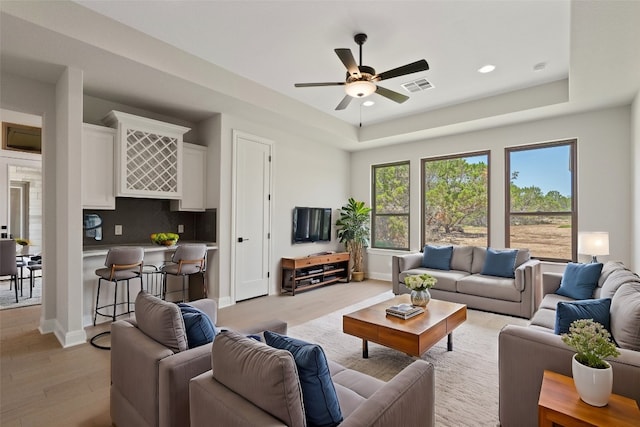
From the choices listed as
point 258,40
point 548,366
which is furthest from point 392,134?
point 548,366

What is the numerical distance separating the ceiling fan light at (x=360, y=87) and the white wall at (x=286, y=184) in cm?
235

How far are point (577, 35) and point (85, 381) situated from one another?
4.99m

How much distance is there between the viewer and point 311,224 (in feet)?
21.0

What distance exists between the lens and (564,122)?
16.1 feet

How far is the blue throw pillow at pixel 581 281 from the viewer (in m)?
3.32

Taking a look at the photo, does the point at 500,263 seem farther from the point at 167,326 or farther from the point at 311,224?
the point at 167,326

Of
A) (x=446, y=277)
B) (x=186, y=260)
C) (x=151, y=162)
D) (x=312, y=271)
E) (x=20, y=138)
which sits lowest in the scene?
(x=312, y=271)

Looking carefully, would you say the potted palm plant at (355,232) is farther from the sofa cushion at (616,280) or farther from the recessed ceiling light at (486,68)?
the sofa cushion at (616,280)

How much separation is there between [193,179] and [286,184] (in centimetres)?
164

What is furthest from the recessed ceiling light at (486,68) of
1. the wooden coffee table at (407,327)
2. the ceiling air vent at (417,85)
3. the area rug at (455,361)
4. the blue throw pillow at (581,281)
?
the area rug at (455,361)

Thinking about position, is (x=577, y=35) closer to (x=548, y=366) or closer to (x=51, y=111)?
(x=548, y=366)

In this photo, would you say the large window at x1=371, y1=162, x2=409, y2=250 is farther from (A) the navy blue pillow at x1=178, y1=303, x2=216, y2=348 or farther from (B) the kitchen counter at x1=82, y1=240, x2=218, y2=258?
(A) the navy blue pillow at x1=178, y1=303, x2=216, y2=348

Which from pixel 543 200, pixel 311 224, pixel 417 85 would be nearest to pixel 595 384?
pixel 417 85

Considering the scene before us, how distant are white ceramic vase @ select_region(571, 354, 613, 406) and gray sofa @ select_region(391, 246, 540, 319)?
9.79 feet
